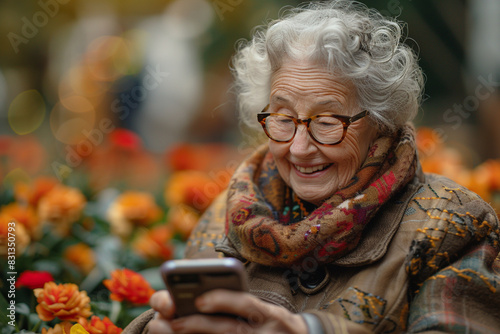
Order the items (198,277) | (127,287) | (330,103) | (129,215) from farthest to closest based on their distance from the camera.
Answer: (129,215) → (127,287) → (330,103) → (198,277)

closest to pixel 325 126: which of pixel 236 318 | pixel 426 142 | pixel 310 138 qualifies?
pixel 310 138

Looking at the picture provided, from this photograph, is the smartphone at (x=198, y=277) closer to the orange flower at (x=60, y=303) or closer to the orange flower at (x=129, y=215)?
the orange flower at (x=60, y=303)

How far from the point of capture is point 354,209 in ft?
5.83

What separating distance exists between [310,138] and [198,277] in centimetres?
78

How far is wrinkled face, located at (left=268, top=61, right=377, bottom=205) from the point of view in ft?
6.18

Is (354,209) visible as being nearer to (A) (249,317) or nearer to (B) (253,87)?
(A) (249,317)

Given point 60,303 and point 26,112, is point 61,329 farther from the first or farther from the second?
point 26,112

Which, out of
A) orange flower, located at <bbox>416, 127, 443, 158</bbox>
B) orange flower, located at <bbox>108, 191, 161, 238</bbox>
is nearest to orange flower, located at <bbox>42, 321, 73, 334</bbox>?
orange flower, located at <bbox>108, 191, 161, 238</bbox>

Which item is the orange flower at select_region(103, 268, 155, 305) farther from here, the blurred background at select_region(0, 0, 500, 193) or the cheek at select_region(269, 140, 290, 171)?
the blurred background at select_region(0, 0, 500, 193)

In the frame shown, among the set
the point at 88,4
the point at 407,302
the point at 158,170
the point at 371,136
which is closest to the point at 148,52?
the point at 88,4

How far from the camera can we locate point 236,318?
1.43 m

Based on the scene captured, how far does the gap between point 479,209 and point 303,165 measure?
2.13 feet

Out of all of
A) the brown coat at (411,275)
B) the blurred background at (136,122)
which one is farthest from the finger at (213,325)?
the blurred background at (136,122)

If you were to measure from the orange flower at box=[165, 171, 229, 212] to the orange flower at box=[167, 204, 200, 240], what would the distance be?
4 cm
